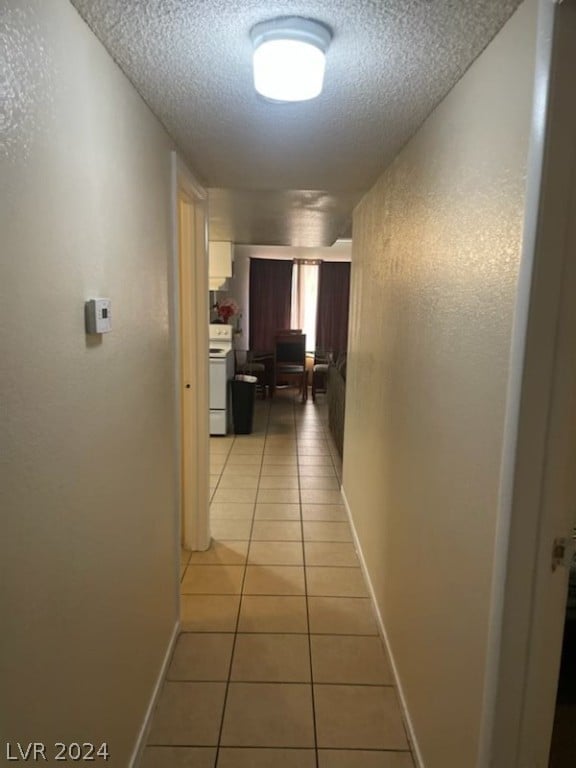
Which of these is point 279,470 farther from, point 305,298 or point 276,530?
point 305,298

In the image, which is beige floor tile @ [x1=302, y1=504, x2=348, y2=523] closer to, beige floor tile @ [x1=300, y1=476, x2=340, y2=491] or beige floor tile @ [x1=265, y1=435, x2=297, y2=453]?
beige floor tile @ [x1=300, y1=476, x2=340, y2=491]

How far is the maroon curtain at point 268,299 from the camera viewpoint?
7.84m

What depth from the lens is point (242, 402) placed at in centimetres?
546

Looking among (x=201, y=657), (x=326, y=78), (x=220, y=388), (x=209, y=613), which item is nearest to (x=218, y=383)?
(x=220, y=388)

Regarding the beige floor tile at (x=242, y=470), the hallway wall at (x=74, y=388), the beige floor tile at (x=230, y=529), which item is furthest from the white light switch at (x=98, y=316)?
the beige floor tile at (x=242, y=470)

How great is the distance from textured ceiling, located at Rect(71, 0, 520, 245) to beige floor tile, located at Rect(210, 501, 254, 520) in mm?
2204

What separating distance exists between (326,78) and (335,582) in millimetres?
2342

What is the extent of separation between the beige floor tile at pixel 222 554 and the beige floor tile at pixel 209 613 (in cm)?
33

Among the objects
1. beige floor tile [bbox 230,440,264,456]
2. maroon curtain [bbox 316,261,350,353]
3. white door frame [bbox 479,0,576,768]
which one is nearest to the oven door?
beige floor tile [bbox 230,440,264,456]

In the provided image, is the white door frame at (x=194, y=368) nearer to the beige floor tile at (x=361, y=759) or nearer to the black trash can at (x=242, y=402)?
the beige floor tile at (x=361, y=759)

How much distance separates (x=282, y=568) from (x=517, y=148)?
2418 millimetres

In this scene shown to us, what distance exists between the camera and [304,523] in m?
3.39

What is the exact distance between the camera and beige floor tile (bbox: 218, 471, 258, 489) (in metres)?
4.03

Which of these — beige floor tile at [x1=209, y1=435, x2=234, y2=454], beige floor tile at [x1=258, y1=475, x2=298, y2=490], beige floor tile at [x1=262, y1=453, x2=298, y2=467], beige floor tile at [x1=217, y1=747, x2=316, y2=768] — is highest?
beige floor tile at [x1=209, y1=435, x2=234, y2=454]
